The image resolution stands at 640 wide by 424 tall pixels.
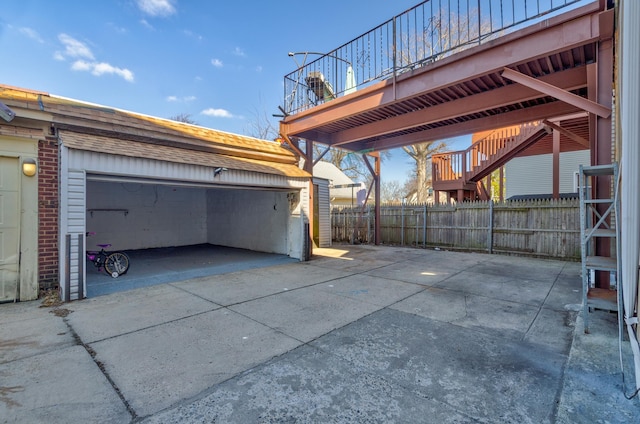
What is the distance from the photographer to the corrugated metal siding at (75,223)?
485 cm

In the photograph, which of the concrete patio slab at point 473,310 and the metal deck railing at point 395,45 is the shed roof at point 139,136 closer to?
the metal deck railing at point 395,45

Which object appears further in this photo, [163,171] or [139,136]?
[139,136]


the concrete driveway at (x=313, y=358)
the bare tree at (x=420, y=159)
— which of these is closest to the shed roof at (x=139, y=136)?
the concrete driveway at (x=313, y=358)

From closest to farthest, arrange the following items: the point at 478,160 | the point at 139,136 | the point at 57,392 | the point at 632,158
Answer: the point at 632,158 → the point at 57,392 → the point at 139,136 → the point at 478,160

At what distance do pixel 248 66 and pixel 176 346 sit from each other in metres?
19.7

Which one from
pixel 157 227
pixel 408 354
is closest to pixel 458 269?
pixel 408 354

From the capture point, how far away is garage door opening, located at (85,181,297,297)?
28.0 ft

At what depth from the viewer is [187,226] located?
1239 centimetres

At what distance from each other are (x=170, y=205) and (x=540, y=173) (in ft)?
55.9

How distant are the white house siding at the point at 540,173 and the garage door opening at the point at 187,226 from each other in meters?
12.8

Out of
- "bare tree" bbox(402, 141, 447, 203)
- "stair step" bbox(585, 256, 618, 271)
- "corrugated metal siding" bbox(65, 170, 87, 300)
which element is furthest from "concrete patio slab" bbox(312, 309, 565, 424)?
"bare tree" bbox(402, 141, 447, 203)

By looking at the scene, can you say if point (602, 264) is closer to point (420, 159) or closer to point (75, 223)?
point (75, 223)

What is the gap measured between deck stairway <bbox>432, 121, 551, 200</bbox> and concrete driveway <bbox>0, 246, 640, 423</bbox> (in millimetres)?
7047

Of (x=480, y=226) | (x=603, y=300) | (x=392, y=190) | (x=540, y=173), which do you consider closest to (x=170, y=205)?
(x=480, y=226)
